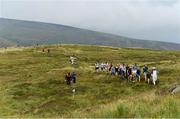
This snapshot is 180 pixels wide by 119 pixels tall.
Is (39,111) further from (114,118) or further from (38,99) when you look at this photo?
(114,118)

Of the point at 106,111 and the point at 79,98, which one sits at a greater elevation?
the point at 106,111

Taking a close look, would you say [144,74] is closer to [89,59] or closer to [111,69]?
[111,69]

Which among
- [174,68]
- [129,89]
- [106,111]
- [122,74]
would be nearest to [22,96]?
[129,89]

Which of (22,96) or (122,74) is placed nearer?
(22,96)

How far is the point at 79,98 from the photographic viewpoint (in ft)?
162

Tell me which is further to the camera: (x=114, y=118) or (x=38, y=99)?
(x=38, y=99)

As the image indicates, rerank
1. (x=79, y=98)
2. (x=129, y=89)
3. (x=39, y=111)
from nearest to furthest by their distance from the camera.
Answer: (x=39, y=111) → (x=79, y=98) → (x=129, y=89)

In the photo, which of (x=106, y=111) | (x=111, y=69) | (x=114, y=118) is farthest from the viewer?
(x=111, y=69)

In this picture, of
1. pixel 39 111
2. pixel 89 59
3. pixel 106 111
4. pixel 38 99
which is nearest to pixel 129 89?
pixel 38 99

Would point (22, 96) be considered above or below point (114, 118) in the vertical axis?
below

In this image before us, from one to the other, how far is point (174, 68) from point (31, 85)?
23.4 m

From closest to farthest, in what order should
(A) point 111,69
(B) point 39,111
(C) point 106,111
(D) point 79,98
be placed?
(C) point 106,111 < (B) point 39,111 < (D) point 79,98 < (A) point 111,69

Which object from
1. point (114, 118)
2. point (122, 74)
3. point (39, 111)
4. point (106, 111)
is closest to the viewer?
point (114, 118)

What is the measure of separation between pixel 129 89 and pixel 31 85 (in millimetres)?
13850
